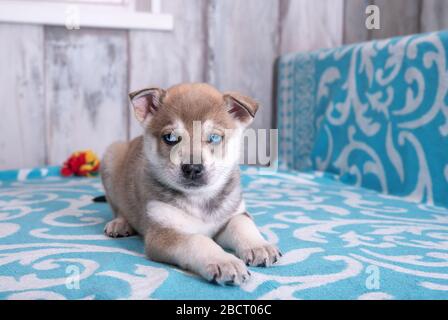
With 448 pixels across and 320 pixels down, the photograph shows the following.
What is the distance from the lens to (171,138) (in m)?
1.33

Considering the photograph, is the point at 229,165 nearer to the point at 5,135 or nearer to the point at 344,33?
the point at 5,135

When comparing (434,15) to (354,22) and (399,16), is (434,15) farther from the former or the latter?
(354,22)

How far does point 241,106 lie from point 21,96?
1712mm

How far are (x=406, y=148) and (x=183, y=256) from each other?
4.47 ft

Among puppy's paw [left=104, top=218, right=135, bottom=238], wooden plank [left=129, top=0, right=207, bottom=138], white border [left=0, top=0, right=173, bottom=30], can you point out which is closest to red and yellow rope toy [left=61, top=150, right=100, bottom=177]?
wooden plank [left=129, top=0, right=207, bottom=138]

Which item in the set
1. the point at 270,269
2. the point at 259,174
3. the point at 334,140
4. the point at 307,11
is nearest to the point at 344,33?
the point at 307,11

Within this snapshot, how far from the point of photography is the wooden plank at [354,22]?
10.1 feet

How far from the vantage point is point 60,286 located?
107cm

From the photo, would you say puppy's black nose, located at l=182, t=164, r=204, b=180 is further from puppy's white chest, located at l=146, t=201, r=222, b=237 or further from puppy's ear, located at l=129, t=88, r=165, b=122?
puppy's ear, located at l=129, t=88, r=165, b=122

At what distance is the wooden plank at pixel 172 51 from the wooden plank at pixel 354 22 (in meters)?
0.94

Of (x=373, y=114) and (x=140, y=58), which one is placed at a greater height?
(x=140, y=58)

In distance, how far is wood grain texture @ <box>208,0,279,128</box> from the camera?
9.81ft

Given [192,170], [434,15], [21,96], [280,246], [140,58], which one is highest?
[434,15]

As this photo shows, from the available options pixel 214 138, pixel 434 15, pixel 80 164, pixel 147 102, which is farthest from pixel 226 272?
pixel 434 15
